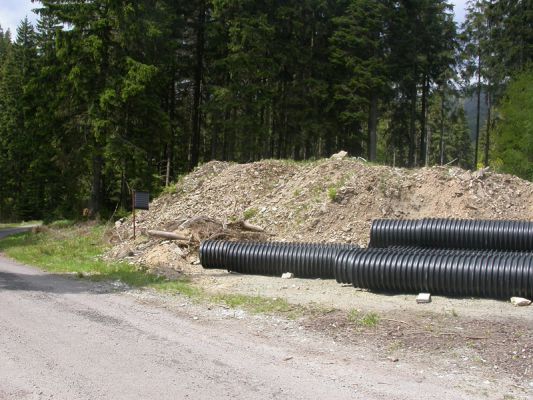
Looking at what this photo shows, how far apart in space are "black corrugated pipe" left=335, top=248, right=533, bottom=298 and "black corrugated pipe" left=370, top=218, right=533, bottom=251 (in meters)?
2.22

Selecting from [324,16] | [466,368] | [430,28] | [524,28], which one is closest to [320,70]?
[324,16]

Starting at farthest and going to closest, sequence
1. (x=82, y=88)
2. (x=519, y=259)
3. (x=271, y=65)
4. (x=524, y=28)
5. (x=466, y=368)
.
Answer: (x=524, y=28) < (x=271, y=65) < (x=82, y=88) < (x=519, y=259) < (x=466, y=368)

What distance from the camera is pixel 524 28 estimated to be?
3294 centimetres

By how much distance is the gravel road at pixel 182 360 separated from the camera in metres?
5.20

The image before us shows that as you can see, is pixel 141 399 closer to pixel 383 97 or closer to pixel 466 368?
pixel 466 368

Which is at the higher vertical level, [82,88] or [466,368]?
[82,88]

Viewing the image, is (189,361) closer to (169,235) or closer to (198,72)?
(169,235)

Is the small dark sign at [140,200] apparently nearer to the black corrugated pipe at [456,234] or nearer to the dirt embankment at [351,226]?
the dirt embankment at [351,226]

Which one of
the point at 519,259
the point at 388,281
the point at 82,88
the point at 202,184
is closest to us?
the point at 519,259

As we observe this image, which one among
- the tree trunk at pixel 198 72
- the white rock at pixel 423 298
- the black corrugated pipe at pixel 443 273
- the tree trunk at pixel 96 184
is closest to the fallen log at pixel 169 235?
the black corrugated pipe at pixel 443 273

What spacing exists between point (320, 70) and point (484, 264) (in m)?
26.6

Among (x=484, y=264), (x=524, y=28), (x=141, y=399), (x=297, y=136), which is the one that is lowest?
(x=141, y=399)

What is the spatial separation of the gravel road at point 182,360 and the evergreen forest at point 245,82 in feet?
57.3

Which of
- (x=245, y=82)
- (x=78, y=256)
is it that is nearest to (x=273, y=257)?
(x=78, y=256)
